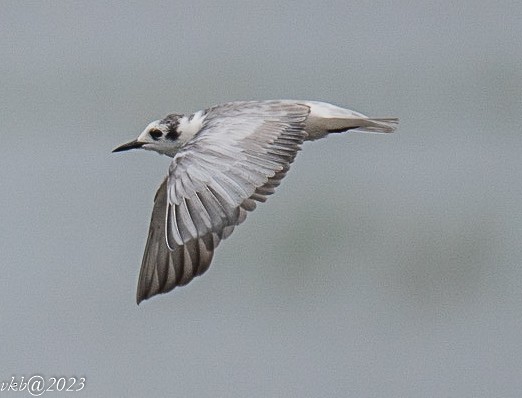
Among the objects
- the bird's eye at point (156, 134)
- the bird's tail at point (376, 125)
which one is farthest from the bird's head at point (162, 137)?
the bird's tail at point (376, 125)

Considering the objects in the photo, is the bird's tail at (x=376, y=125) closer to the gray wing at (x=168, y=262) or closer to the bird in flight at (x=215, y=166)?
the bird in flight at (x=215, y=166)

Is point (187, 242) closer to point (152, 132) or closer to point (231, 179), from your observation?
point (231, 179)

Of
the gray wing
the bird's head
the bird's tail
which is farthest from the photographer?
the bird's head

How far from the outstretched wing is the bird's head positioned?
344 millimetres

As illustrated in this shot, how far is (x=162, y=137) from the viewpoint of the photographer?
8.84 metres

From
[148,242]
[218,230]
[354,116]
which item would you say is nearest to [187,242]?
[218,230]

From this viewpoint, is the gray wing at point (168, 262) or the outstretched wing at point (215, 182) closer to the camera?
the outstretched wing at point (215, 182)

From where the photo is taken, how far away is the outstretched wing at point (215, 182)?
Result: 7.18m

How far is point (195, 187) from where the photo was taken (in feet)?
23.7

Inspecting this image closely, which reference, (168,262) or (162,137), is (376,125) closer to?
(162,137)

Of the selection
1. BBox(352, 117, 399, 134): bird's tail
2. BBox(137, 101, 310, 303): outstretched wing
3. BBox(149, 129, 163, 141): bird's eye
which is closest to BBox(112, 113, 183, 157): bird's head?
BBox(149, 129, 163, 141): bird's eye

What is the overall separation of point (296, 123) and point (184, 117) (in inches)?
36.5

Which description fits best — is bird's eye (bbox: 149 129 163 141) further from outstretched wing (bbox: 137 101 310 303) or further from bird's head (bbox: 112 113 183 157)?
outstretched wing (bbox: 137 101 310 303)

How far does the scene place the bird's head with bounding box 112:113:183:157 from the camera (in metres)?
8.81
